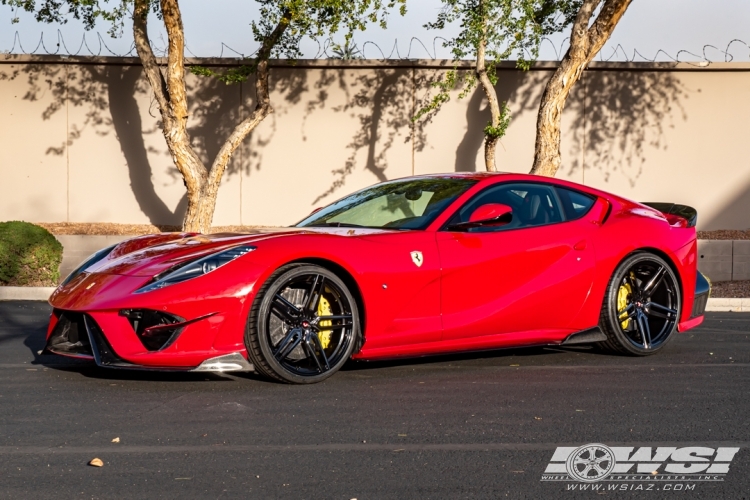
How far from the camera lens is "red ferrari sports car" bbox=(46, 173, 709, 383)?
20.1 feet

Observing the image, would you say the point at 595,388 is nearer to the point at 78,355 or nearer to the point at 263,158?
the point at 78,355

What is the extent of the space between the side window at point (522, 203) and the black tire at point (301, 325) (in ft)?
3.82

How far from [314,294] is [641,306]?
274 cm

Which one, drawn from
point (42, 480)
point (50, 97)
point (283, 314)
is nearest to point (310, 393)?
point (283, 314)

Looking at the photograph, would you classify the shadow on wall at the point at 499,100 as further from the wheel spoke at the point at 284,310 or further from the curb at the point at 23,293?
the wheel spoke at the point at 284,310

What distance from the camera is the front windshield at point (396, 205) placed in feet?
23.6

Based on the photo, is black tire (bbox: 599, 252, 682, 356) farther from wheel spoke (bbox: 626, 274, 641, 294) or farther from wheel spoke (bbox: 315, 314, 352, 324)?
wheel spoke (bbox: 315, 314, 352, 324)

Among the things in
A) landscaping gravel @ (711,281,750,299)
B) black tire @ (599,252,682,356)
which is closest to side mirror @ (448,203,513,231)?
black tire @ (599,252,682,356)

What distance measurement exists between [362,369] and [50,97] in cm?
1324

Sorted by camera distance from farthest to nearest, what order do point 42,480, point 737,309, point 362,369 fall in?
point 737,309 < point 362,369 < point 42,480

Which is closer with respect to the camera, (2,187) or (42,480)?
(42,480)

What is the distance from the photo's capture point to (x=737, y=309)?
12.1 m

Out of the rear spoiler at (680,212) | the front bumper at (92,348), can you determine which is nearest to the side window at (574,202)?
the rear spoiler at (680,212)

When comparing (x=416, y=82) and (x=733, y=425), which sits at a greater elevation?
(x=416, y=82)
